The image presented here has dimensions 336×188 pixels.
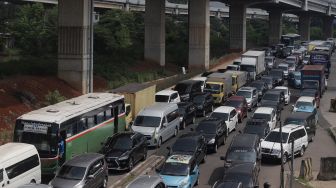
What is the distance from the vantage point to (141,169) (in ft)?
87.9

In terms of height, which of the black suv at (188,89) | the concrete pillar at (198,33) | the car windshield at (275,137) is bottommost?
the car windshield at (275,137)

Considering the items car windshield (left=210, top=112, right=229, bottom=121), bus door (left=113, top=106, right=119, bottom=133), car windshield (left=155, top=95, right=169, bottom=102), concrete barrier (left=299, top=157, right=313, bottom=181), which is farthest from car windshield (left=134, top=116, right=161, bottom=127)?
concrete barrier (left=299, top=157, right=313, bottom=181)

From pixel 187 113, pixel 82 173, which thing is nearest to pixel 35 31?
pixel 187 113

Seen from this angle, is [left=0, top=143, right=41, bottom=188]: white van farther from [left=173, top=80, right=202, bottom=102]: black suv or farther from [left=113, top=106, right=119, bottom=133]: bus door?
[left=173, top=80, right=202, bottom=102]: black suv

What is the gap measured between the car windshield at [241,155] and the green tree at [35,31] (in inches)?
1779

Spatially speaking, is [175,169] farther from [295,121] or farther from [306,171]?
[295,121]

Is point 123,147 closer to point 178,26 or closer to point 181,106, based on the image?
point 181,106

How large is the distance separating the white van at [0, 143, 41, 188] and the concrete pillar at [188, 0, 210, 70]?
150 feet

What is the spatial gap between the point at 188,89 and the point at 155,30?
884 inches

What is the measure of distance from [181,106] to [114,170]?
1219 cm

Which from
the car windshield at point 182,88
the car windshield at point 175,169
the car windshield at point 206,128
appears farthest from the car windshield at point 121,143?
the car windshield at point 182,88

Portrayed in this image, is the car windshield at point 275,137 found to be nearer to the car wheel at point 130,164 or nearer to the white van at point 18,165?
the car wheel at point 130,164

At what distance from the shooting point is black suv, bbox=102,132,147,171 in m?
26.1

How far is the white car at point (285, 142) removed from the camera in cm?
2920
